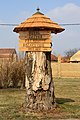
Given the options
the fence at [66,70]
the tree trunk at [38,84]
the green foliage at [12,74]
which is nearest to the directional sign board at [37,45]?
the tree trunk at [38,84]

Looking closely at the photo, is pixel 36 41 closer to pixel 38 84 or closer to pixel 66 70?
pixel 38 84

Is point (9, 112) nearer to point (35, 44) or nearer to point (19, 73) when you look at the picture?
point (35, 44)

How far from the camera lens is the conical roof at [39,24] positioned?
868 cm

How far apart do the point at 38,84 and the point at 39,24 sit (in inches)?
64.9

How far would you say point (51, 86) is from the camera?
29.0ft

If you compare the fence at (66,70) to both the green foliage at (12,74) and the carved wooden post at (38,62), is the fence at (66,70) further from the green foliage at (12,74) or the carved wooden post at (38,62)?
the carved wooden post at (38,62)

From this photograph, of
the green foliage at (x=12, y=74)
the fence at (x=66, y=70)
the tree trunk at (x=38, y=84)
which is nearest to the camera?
the tree trunk at (x=38, y=84)

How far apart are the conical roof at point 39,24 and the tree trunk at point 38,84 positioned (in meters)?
0.73

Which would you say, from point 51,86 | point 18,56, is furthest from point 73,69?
point 51,86

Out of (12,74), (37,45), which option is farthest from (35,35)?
(12,74)

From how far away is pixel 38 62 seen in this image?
8758 mm

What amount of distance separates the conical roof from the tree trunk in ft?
2.39

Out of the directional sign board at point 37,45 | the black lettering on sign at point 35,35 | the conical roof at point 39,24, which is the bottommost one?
the directional sign board at point 37,45

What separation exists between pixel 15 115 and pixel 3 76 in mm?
9357
